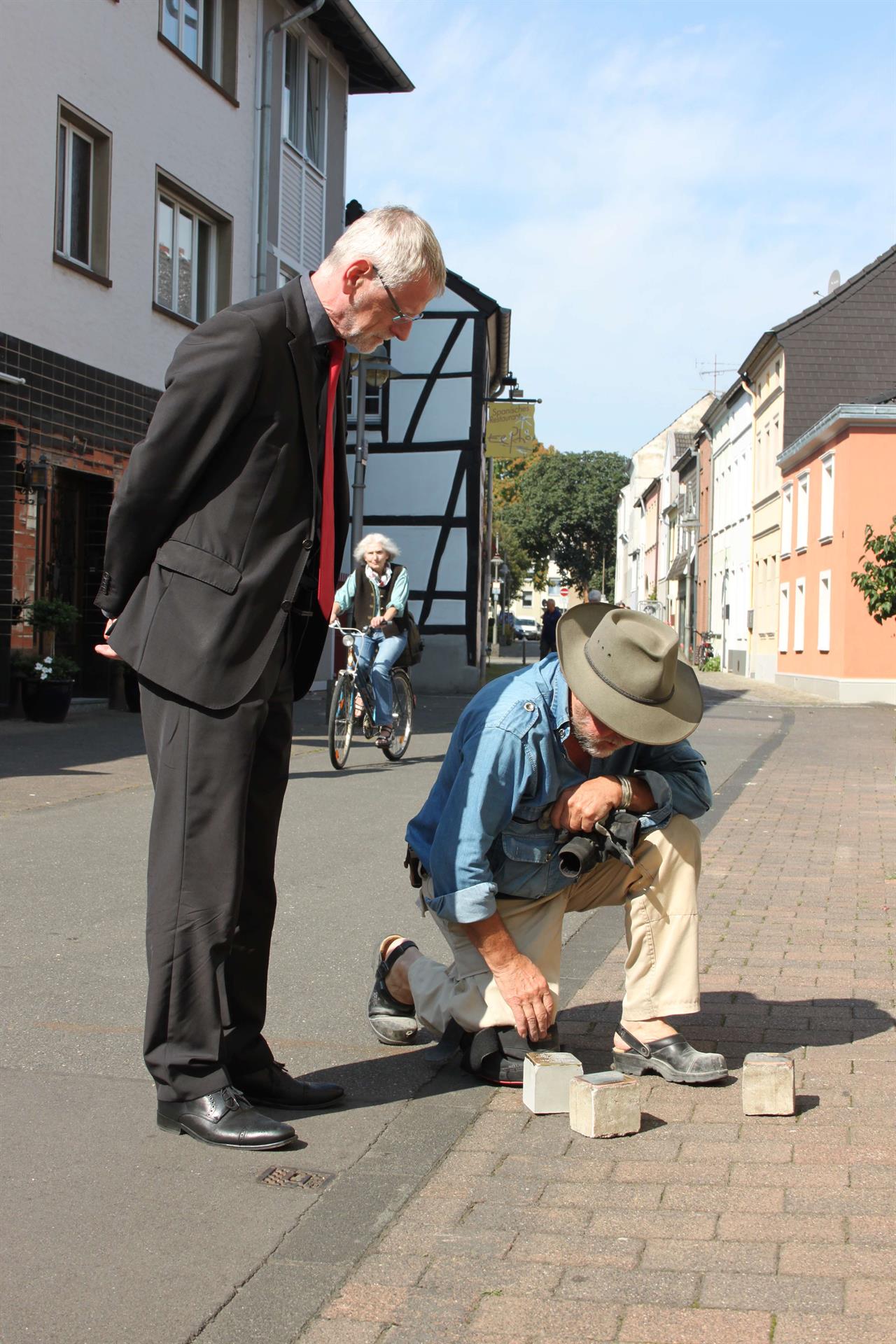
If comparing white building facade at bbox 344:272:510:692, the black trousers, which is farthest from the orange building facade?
the black trousers

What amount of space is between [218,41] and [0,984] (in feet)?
59.0

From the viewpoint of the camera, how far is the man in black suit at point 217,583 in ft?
10.8

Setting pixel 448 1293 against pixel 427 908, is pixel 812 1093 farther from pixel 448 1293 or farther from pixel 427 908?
pixel 448 1293

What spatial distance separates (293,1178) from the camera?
3.24 metres

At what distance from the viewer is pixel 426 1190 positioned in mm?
3199

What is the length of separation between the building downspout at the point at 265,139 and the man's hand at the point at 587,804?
18010mm

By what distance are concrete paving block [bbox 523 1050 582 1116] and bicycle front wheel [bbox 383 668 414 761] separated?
30.2 feet

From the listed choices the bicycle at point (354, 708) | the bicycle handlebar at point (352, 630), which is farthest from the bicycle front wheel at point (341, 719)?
the bicycle handlebar at point (352, 630)

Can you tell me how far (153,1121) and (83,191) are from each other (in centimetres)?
1502

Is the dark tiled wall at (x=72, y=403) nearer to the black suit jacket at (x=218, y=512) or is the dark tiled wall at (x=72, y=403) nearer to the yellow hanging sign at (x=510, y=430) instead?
the black suit jacket at (x=218, y=512)

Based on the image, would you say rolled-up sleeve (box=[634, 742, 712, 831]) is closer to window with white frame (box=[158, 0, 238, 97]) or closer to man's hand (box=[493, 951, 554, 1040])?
man's hand (box=[493, 951, 554, 1040])

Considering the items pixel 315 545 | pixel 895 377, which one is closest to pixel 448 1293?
pixel 315 545

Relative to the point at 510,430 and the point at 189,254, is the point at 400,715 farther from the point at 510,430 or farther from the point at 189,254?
the point at 510,430

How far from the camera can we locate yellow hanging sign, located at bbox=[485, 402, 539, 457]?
33.2m
